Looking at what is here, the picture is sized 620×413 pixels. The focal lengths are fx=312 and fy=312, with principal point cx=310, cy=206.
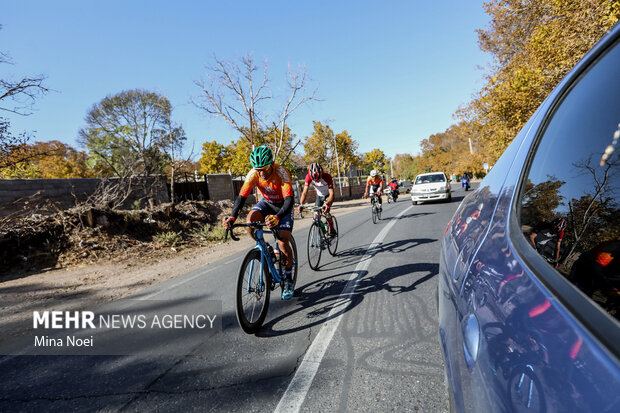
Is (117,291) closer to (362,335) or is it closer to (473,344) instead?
(362,335)

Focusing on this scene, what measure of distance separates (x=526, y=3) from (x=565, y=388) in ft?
58.1

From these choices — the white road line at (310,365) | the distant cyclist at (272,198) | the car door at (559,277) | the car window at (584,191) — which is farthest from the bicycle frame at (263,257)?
the car window at (584,191)

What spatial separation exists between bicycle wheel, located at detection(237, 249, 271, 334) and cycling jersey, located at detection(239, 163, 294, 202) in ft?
3.65

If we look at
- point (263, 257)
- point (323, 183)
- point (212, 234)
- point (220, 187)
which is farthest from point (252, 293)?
point (220, 187)

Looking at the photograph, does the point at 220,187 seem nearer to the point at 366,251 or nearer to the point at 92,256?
the point at 92,256

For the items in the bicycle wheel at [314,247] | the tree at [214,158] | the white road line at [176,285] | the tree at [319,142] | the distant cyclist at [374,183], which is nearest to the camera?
the white road line at [176,285]

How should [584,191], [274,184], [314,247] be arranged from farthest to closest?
1. [314,247]
2. [274,184]
3. [584,191]

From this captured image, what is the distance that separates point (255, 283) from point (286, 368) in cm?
111

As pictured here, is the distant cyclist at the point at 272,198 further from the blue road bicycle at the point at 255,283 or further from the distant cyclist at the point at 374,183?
the distant cyclist at the point at 374,183

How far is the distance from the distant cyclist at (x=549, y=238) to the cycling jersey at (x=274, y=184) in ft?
11.1

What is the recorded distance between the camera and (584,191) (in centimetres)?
89

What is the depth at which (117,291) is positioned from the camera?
5.36 meters

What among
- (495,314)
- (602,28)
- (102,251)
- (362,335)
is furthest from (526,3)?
(102,251)

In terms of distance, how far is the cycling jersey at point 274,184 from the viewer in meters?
4.27
